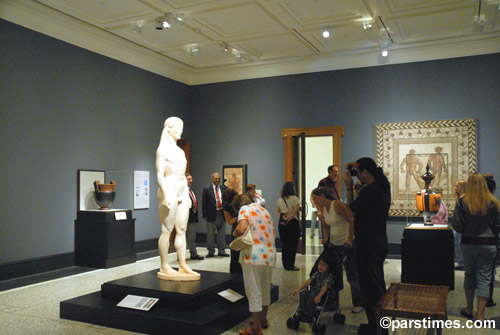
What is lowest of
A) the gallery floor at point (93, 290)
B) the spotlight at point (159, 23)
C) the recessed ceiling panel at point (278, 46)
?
the gallery floor at point (93, 290)

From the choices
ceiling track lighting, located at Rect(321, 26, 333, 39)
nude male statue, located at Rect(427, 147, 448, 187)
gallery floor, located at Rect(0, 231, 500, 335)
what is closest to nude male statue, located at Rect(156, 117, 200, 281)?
gallery floor, located at Rect(0, 231, 500, 335)

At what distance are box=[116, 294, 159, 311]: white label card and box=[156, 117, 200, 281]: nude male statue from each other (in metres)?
0.67

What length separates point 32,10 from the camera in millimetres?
7500

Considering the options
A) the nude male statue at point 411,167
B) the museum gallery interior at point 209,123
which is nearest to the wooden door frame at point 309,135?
the museum gallery interior at point 209,123

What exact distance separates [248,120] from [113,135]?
134 inches

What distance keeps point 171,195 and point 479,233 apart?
143 inches

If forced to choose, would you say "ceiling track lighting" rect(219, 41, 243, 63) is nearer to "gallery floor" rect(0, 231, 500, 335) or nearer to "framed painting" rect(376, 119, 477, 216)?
"framed painting" rect(376, 119, 477, 216)

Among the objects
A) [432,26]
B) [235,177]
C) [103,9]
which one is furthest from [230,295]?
[432,26]

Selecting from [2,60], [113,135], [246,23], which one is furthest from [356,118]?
[2,60]

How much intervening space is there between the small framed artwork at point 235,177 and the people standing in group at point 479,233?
658cm

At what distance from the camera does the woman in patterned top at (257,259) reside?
171 inches

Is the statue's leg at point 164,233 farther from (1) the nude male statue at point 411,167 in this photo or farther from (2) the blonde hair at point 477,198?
(1) the nude male statue at point 411,167

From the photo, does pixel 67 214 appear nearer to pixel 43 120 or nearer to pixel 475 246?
pixel 43 120

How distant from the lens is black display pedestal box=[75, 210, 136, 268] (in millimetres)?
8117
